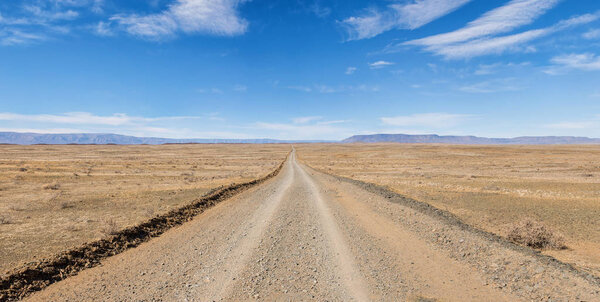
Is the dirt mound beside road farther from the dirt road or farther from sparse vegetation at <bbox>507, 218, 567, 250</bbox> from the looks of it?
sparse vegetation at <bbox>507, 218, 567, 250</bbox>

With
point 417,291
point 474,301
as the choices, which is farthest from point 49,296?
point 474,301

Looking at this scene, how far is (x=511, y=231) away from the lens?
1077 cm

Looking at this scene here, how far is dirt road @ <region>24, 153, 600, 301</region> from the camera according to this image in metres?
6.38

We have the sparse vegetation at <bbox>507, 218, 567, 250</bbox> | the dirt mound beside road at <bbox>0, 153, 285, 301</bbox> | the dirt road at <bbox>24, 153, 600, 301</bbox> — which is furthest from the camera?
the sparse vegetation at <bbox>507, 218, 567, 250</bbox>

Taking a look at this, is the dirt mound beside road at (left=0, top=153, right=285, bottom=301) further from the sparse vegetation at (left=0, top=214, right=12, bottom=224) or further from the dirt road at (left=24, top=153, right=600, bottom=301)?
the sparse vegetation at (left=0, top=214, right=12, bottom=224)

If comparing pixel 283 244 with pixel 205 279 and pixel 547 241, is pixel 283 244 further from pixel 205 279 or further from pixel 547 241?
pixel 547 241

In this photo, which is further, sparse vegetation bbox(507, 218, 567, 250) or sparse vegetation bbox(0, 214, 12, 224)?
sparse vegetation bbox(0, 214, 12, 224)

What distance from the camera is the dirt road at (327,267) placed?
6383 millimetres

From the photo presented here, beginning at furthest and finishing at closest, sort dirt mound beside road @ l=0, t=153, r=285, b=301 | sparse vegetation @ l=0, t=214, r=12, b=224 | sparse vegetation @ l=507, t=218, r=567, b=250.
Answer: sparse vegetation @ l=0, t=214, r=12, b=224
sparse vegetation @ l=507, t=218, r=567, b=250
dirt mound beside road @ l=0, t=153, r=285, b=301

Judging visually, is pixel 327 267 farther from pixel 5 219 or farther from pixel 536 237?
pixel 5 219

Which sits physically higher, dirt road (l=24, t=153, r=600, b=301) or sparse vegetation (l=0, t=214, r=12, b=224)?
dirt road (l=24, t=153, r=600, b=301)

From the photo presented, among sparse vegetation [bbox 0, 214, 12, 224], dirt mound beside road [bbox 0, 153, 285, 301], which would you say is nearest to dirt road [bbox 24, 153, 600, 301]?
dirt mound beside road [bbox 0, 153, 285, 301]

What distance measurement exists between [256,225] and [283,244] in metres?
2.66

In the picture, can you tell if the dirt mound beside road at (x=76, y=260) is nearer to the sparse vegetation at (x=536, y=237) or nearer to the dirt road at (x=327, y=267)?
the dirt road at (x=327, y=267)
